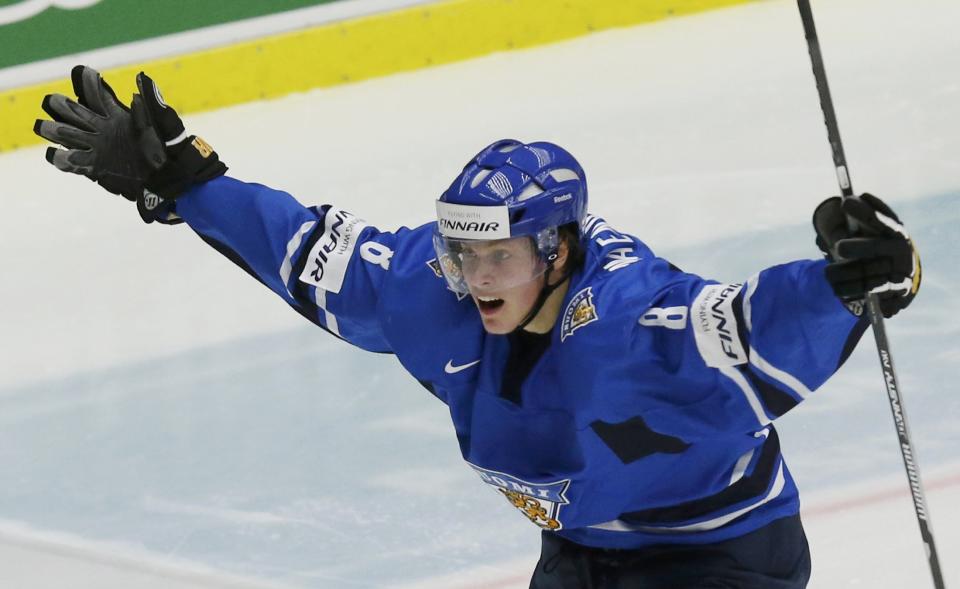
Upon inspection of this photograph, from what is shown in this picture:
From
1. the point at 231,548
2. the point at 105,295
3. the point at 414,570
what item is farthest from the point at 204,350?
the point at 414,570

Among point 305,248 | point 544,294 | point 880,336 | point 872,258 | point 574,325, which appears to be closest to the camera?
→ point 872,258

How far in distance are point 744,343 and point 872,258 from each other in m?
0.27

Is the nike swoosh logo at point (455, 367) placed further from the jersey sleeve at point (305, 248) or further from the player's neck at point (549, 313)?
the jersey sleeve at point (305, 248)

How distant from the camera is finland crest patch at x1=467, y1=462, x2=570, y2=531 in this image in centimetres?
284

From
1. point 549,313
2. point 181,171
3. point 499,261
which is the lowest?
point 549,313

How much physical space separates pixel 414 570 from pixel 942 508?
4.37 ft

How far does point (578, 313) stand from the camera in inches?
105

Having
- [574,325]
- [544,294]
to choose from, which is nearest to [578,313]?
[574,325]

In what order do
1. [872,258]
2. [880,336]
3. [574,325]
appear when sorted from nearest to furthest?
[872,258], [880,336], [574,325]

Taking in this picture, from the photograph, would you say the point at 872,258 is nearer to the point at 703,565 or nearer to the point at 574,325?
the point at 574,325

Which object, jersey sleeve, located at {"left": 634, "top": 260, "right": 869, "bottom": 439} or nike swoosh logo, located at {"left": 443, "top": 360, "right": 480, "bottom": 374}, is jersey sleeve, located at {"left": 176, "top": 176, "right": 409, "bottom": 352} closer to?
nike swoosh logo, located at {"left": 443, "top": 360, "right": 480, "bottom": 374}

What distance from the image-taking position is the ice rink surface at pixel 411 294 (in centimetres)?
409

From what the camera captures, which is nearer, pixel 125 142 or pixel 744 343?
pixel 744 343

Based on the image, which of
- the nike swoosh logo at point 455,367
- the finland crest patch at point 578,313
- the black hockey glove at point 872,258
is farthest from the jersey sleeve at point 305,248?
the black hockey glove at point 872,258
